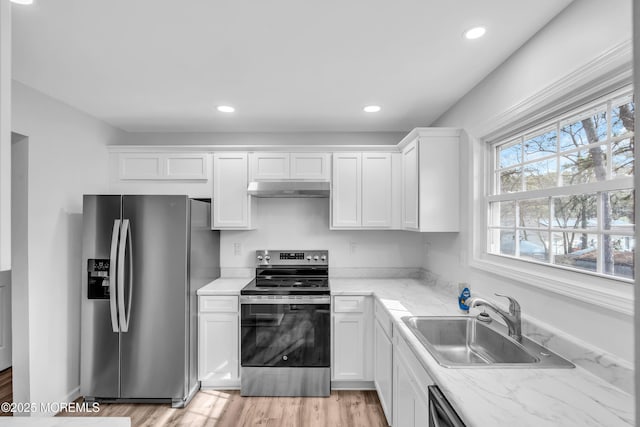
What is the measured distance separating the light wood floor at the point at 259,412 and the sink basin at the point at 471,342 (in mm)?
931

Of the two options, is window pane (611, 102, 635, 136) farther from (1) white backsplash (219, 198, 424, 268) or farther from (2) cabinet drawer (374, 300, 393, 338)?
(1) white backsplash (219, 198, 424, 268)

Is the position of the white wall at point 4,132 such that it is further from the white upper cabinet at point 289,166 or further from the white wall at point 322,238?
the white wall at point 322,238

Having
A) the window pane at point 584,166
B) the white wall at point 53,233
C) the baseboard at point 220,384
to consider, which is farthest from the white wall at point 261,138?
the baseboard at point 220,384

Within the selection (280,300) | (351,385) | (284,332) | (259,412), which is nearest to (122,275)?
(280,300)

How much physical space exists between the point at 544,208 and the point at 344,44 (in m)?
1.43

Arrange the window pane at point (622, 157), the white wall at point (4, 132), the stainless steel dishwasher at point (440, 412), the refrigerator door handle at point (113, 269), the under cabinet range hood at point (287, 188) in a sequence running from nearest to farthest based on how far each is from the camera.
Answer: the white wall at point (4, 132) < the stainless steel dishwasher at point (440, 412) < the window pane at point (622, 157) < the refrigerator door handle at point (113, 269) < the under cabinet range hood at point (287, 188)

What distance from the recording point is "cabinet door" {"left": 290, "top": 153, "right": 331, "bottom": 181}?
3.18 meters

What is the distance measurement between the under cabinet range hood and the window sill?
1576 millimetres

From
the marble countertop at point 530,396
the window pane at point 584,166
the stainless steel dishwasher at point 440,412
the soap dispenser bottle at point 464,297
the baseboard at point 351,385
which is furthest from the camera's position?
the baseboard at point 351,385

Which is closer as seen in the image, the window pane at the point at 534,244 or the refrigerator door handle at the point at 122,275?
the window pane at the point at 534,244

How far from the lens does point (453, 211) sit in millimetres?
Answer: 2559

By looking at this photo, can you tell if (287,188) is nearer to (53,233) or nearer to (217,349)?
(217,349)

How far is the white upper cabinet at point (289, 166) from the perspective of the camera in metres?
3.17

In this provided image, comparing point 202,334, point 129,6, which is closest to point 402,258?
point 202,334
